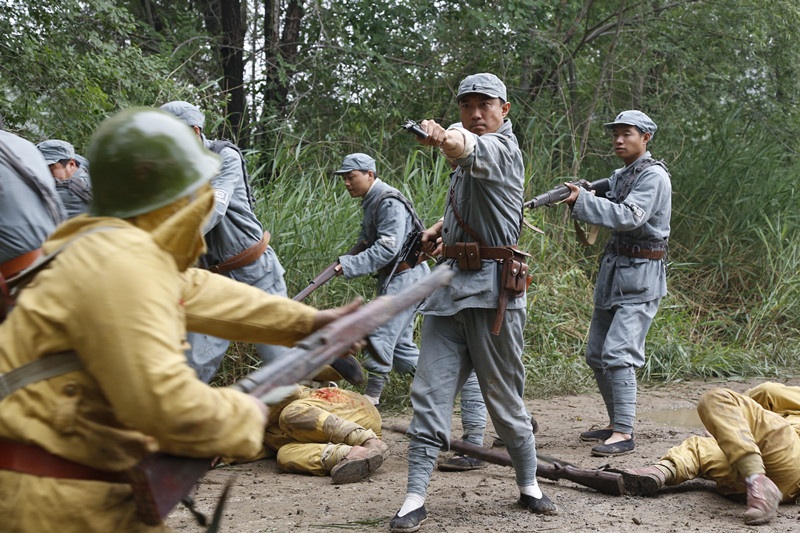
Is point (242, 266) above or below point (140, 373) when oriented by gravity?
below

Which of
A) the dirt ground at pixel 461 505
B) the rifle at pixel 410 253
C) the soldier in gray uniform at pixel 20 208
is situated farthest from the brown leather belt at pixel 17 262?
the rifle at pixel 410 253

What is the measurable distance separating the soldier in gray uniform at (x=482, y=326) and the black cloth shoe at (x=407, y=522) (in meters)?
0.02

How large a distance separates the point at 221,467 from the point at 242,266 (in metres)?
1.29

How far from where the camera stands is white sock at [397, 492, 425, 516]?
439 cm

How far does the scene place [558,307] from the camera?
9555 mm

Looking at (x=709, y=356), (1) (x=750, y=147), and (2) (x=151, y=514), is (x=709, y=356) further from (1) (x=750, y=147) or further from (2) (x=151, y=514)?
(2) (x=151, y=514)

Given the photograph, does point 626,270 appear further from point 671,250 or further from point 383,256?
point 671,250

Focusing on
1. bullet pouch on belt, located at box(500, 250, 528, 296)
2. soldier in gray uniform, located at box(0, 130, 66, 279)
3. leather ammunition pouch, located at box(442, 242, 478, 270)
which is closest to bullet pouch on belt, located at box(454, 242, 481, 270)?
leather ammunition pouch, located at box(442, 242, 478, 270)

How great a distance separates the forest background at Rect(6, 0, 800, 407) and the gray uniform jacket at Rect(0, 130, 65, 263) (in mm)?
3491

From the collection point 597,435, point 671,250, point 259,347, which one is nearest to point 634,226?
point 597,435

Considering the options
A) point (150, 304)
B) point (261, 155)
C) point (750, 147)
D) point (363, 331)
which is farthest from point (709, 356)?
point (150, 304)

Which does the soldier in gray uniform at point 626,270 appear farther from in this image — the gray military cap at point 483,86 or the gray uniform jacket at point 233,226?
the gray uniform jacket at point 233,226

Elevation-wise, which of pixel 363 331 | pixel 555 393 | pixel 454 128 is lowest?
pixel 555 393

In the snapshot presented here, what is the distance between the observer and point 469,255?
182 inches
